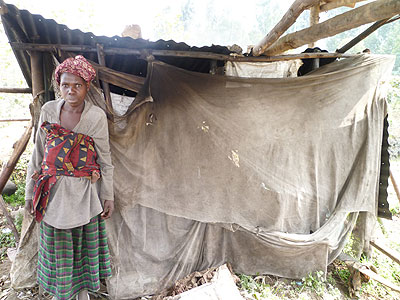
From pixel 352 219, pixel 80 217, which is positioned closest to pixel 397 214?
pixel 352 219

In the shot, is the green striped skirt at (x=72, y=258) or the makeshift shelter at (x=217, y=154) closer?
the green striped skirt at (x=72, y=258)

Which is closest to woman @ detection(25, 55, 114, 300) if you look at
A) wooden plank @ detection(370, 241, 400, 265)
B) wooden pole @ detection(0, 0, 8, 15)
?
wooden pole @ detection(0, 0, 8, 15)

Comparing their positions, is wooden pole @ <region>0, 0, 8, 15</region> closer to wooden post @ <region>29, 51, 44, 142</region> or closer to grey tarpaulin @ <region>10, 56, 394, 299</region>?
wooden post @ <region>29, 51, 44, 142</region>

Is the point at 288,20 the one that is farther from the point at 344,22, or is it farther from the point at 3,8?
the point at 3,8

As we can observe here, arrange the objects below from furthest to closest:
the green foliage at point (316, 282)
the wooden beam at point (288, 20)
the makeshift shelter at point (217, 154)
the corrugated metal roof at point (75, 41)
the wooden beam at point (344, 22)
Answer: the green foliage at point (316, 282), the makeshift shelter at point (217, 154), the corrugated metal roof at point (75, 41), the wooden beam at point (288, 20), the wooden beam at point (344, 22)

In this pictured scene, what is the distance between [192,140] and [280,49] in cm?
122

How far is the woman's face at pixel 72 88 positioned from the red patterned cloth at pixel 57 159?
0.21 m

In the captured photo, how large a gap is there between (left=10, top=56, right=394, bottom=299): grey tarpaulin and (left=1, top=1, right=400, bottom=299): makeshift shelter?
1 cm

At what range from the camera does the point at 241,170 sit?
2.39 m

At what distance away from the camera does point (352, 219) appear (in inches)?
113

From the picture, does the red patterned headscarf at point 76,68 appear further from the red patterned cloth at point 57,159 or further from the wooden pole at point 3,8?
the wooden pole at point 3,8

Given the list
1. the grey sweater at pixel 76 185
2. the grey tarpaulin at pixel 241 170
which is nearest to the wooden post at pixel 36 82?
the grey sweater at pixel 76 185

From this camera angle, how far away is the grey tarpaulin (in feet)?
7.49

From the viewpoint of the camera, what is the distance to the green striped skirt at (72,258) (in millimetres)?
1737
